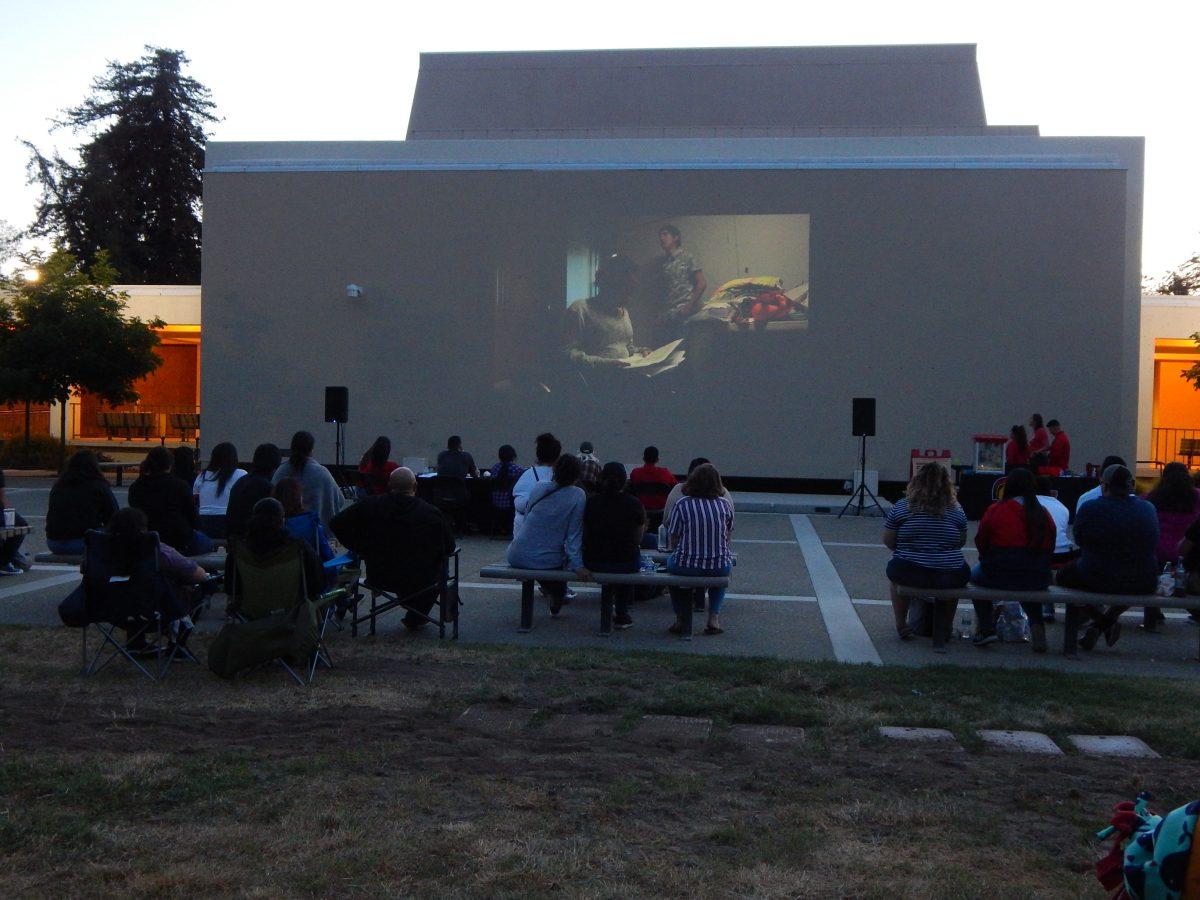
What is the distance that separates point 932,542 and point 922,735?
8.69ft

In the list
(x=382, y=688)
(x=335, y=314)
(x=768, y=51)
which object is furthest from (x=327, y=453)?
(x=382, y=688)

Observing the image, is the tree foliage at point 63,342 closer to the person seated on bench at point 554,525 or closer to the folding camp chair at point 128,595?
the person seated on bench at point 554,525

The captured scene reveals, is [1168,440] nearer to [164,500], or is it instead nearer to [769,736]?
[164,500]

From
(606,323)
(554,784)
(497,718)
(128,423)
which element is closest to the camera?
(554,784)

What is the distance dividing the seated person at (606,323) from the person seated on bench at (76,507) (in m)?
14.0

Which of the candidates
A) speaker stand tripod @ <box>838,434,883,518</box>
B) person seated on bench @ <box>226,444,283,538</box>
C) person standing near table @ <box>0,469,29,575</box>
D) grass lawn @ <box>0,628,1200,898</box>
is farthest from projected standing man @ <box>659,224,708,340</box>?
grass lawn @ <box>0,628,1200,898</box>

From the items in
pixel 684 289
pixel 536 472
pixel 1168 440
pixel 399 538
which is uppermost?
pixel 684 289

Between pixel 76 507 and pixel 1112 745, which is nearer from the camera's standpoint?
pixel 1112 745

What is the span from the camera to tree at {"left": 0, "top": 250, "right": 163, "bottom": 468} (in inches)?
928

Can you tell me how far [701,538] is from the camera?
8617 millimetres

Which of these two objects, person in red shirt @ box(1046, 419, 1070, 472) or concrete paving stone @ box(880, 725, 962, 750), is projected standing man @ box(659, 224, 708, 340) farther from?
concrete paving stone @ box(880, 725, 962, 750)

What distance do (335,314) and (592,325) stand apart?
535cm

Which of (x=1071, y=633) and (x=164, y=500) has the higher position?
(x=164, y=500)

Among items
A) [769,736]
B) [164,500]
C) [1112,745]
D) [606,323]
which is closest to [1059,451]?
[606,323]
